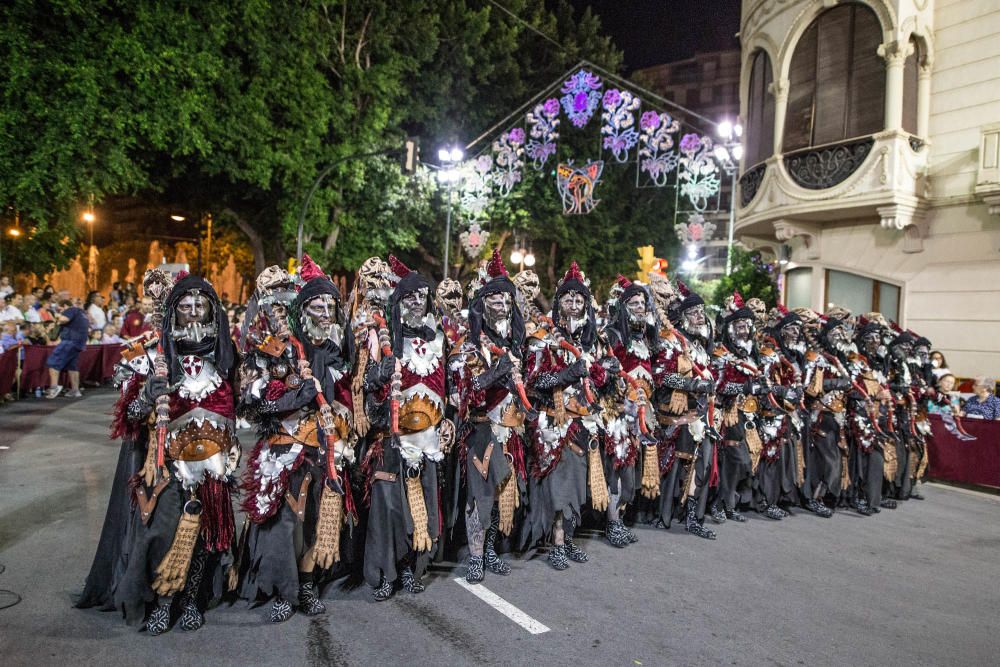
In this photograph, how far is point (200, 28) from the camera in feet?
49.8

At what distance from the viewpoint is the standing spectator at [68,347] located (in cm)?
1336

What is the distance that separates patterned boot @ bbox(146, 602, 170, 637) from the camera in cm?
394

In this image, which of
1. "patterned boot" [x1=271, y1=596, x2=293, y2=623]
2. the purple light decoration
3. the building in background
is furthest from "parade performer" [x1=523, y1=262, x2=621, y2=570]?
the building in background

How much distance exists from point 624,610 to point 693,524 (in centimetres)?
211

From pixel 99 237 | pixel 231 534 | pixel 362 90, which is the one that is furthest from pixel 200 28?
pixel 99 237

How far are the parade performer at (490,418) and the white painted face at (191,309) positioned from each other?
1.73m

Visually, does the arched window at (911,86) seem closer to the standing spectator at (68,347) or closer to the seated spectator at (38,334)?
the standing spectator at (68,347)

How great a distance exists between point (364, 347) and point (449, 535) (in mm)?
1652

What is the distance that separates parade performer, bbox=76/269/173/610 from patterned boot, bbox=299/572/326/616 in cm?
105

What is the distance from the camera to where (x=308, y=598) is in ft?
14.1

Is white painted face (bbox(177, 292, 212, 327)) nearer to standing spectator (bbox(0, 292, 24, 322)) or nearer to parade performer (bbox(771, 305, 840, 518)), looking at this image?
parade performer (bbox(771, 305, 840, 518))

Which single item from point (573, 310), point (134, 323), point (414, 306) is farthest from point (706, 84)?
point (414, 306)

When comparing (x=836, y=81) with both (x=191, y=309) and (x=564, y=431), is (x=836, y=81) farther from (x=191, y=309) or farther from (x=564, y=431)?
(x=191, y=309)

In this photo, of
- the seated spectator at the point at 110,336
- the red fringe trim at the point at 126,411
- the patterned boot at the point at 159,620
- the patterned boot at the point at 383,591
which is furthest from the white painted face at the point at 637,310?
the seated spectator at the point at 110,336
